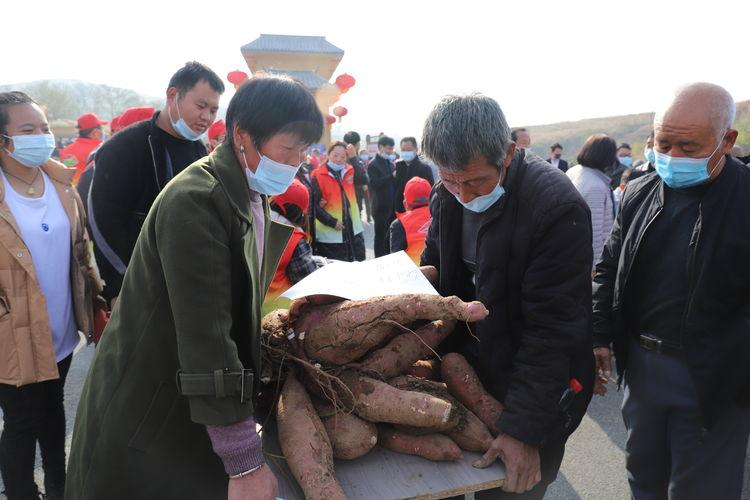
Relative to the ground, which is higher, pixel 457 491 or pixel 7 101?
pixel 7 101

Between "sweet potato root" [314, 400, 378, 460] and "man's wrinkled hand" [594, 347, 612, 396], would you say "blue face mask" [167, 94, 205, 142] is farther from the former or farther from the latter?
"man's wrinkled hand" [594, 347, 612, 396]

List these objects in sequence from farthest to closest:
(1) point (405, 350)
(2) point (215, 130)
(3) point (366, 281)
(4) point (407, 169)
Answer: (4) point (407, 169)
(2) point (215, 130)
(3) point (366, 281)
(1) point (405, 350)

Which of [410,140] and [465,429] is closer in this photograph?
[465,429]

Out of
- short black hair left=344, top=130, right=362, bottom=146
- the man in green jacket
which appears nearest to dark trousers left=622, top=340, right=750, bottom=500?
the man in green jacket

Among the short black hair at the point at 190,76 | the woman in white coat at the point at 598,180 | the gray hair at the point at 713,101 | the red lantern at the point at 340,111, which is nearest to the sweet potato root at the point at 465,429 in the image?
the gray hair at the point at 713,101

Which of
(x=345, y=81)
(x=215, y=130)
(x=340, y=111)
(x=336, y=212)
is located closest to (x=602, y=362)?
(x=336, y=212)

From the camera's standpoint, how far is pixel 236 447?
1145 mm

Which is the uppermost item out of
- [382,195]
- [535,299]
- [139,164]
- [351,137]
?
[139,164]

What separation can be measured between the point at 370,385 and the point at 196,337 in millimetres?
562

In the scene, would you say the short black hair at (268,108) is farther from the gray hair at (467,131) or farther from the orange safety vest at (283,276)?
the orange safety vest at (283,276)

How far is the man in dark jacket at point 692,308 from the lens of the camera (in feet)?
5.86

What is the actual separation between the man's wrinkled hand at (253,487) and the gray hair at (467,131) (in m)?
1.03

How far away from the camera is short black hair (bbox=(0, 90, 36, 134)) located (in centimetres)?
225

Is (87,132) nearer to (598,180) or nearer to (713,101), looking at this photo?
(598,180)
